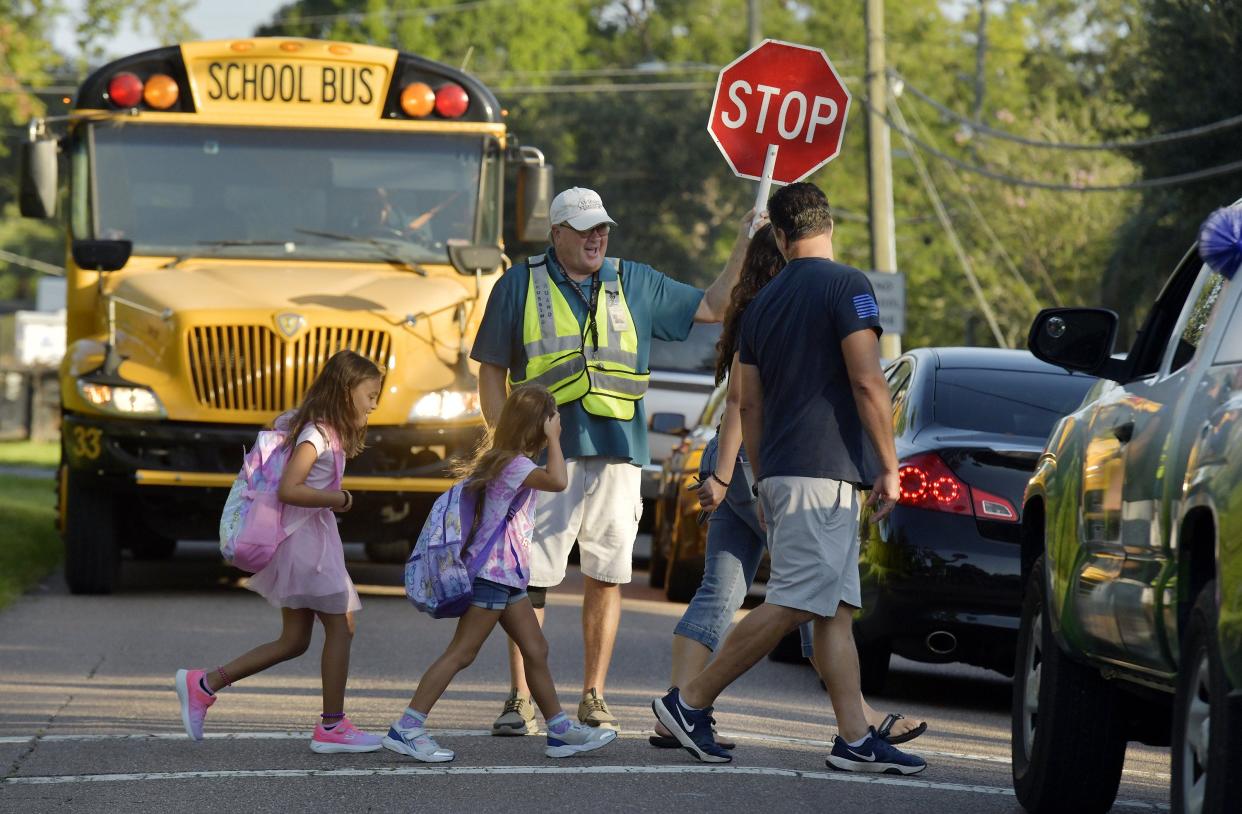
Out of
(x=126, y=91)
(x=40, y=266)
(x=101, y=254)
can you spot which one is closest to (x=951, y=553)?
(x=101, y=254)

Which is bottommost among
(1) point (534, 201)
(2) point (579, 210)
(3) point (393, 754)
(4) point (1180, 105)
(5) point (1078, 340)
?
(3) point (393, 754)

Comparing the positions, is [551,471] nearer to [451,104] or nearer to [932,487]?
[932,487]

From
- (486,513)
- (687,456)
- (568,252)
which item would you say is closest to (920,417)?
(568,252)

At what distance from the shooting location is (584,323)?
8.23 m

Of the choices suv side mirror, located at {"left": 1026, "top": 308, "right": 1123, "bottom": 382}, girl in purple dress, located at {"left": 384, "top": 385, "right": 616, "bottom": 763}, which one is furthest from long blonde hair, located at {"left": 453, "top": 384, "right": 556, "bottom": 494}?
suv side mirror, located at {"left": 1026, "top": 308, "right": 1123, "bottom": 382}

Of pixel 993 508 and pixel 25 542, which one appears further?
pixel 25 542

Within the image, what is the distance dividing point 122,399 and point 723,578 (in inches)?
234

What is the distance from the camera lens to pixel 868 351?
23.6 ft

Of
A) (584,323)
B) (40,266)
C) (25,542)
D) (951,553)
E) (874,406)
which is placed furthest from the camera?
(40,266)

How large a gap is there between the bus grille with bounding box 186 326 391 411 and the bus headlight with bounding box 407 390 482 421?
331 millimetres

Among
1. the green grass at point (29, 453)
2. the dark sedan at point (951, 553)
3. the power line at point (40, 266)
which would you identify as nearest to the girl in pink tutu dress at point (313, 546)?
the dark sedan at point (951, 553)

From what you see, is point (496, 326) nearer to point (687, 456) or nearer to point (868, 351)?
point (868, 351)

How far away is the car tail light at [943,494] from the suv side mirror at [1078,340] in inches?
101

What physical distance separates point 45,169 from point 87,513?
206 centimetres
